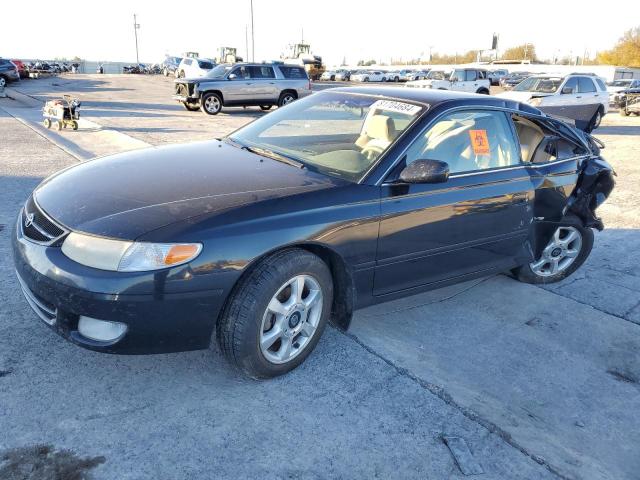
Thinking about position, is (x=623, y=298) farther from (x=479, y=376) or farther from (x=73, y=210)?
(x=73, y=210)

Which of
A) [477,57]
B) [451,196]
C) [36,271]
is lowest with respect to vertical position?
[36,271]

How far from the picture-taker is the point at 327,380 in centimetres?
291

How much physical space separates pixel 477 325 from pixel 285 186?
1.82m

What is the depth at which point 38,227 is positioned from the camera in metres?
2.69

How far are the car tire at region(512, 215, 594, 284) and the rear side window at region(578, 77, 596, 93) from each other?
13.7 meters

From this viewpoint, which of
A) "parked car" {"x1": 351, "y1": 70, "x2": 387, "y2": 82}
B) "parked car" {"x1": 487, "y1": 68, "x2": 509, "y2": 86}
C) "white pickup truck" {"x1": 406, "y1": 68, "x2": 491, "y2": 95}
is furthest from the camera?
"parked car" {"x1": 351, "y1": 70, "x2": 387, "y2": 82}

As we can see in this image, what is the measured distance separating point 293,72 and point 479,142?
1696 centimetres

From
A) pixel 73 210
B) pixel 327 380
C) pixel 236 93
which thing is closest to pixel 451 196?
pixel 327 380

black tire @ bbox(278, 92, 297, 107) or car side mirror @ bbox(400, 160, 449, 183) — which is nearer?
car side mirror @ bbox(400, 160, 449, 183)

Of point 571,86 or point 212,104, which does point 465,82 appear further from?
point 212,104

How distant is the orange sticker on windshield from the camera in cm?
367

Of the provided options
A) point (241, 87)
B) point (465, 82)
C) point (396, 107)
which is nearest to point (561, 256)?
point (396, 107)

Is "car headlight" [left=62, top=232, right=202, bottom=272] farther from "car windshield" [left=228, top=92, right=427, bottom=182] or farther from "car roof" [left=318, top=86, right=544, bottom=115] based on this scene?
"car roof" [left=318, top=86, right=544, bottom=115]

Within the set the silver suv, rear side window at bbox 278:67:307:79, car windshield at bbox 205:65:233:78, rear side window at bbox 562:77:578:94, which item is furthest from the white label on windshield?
rear side window at bbox 278:67:307:79
